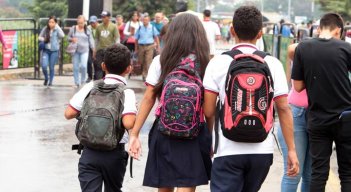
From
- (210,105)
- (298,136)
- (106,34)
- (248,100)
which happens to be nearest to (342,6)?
(106,34)

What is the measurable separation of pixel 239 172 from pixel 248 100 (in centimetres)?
48

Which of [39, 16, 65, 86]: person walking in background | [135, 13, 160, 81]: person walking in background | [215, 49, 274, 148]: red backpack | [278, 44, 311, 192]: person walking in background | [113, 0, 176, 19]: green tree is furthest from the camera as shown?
[113, 0, 176, 19]: green tree

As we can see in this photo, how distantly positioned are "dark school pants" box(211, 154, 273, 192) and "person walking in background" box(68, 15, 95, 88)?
1324 centimetres

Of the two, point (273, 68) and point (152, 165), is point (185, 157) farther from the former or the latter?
point (273, 68)

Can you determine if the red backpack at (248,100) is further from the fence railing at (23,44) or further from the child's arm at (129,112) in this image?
the fence railing at (23,44)

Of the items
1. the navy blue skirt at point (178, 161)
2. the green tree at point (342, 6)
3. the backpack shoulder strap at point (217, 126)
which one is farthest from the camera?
the green tree at point (342, 6)

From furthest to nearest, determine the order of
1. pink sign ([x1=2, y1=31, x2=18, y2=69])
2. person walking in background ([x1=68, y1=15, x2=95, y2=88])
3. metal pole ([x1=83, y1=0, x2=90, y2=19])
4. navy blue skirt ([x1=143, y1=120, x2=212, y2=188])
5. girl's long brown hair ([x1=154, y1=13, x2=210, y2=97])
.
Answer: metal pole ([x1=83, y1=0, x2=90, y2=19])
pink sign ([x1=2, y1=31, x2=18, y2=69])
person walking in background ([x1=68, y1=15, x2=95, y2=88])
girl's long brown hair ([x1=154, y1=13, x2=210, y2=97])
navy blue skirt ([x1=143, y1=120, x2=212, y2=188])

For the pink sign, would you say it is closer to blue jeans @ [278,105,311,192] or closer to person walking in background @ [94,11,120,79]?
person walking in background @ [94,11,120,79]

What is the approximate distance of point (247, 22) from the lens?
16.2 feet

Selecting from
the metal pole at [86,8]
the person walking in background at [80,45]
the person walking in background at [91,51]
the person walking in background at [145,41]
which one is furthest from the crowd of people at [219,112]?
the metal pole at [86,8]

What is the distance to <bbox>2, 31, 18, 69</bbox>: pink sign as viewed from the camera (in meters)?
19.8

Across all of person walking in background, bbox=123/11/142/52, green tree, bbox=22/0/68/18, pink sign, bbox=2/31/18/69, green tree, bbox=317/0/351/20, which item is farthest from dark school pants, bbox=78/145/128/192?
green tree, bbox=22/0/68/18

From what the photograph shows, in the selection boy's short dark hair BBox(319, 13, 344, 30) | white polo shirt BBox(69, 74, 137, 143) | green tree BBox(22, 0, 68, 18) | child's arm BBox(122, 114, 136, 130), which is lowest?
green tree BBox(22, 0, 68, 18)

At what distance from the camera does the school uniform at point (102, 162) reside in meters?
5.55
